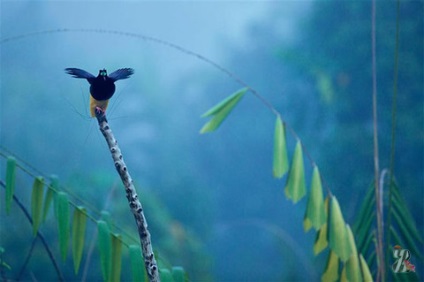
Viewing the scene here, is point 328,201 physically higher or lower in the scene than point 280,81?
lower

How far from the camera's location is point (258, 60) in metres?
1.47

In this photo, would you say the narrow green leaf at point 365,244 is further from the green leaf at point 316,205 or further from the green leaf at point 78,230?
the green leaf at point 78,230

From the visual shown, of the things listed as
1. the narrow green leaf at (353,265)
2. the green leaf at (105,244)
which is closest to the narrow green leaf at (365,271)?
the narrow green leaf at (353,265)

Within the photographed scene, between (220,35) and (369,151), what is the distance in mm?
514

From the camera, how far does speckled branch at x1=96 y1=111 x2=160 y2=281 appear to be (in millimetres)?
892

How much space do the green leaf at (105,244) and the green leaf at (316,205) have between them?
0.46 metres

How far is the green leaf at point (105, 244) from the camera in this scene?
1.08 m

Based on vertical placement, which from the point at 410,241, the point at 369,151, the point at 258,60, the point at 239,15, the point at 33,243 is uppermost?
the point at 239,15

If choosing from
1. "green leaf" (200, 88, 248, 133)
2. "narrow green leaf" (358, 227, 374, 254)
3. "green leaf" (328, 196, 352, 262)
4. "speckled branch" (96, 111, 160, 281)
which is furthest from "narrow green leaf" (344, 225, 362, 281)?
"speckled branch" (96, 111, 160, 281)

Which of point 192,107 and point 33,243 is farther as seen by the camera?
point 192,107

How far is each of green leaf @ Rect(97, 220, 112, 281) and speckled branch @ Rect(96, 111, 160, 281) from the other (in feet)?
0.53

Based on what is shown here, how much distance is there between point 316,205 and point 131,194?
0.51 metres

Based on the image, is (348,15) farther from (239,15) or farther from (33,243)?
(33,243)

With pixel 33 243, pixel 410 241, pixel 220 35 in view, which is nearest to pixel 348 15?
pixel 220 35
